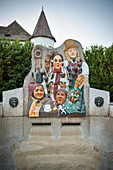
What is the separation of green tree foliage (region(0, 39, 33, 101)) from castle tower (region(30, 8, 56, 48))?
42.8 ft

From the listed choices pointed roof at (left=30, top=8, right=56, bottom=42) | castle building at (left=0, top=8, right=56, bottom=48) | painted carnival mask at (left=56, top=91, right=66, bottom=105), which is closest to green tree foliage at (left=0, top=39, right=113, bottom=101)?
painted carnival mask at (left=56, top=91, right=66, bottom=105)

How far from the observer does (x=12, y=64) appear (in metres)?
8.29

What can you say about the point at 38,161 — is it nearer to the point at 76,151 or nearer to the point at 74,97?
the point at 76,151

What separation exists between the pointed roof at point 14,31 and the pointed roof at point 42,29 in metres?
2.91

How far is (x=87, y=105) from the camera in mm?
5566

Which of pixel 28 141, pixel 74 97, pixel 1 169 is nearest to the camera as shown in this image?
pixel 1 169

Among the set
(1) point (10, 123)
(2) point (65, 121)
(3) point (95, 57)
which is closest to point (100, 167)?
(2) point (65, 121)

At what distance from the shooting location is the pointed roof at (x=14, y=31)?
79.5 feet

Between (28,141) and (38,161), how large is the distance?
2.38 ft

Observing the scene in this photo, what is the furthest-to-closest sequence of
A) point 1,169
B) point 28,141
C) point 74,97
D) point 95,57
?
1. point 95,57
2. point 74,97
3. point 28,141
4. point 1,169

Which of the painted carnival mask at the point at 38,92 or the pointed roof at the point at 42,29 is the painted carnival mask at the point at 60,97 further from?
the pointed roof at the point at 42,29

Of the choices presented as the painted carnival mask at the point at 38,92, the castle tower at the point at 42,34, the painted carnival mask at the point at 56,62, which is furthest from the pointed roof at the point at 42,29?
the painted carnival mask at the point at 38,92

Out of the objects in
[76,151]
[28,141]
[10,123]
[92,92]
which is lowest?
[76,151]

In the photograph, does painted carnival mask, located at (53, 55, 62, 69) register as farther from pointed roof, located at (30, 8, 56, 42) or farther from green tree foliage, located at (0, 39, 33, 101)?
pointed roof, located at (30, 8, 56, 42)
